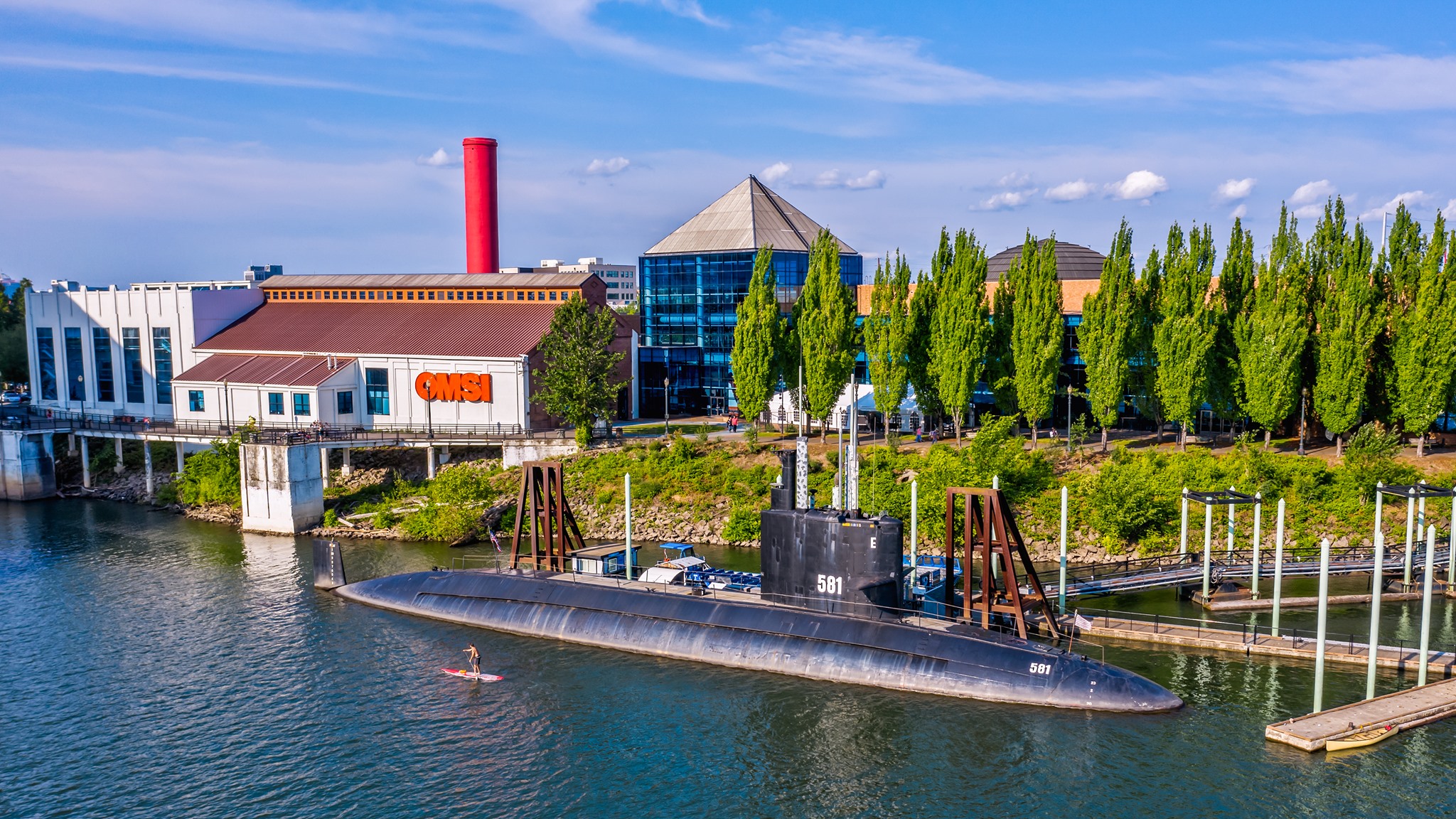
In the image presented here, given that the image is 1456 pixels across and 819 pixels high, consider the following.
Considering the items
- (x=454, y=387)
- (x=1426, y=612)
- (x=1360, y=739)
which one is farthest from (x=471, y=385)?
(x=1360, y=739)

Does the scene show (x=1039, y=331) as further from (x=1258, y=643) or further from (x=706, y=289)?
(x=706, y=289)

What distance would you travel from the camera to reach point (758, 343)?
67.5 m

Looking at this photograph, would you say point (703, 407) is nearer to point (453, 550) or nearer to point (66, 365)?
point (453, 550)

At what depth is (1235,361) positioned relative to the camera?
5859cm

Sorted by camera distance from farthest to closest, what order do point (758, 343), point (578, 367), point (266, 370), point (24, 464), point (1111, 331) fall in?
point (24, 464)
point (266, 370)
point (578, 367)
point (758, 343)
point (1111, 331)

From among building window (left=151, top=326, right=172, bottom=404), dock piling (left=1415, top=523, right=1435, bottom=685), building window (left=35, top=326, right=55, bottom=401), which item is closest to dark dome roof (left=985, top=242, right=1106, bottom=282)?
dock piling (left=1415, top=523, right=1435, bottom=685)

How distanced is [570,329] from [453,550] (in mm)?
18279

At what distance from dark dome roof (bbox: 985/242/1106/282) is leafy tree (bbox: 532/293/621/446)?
28.4m

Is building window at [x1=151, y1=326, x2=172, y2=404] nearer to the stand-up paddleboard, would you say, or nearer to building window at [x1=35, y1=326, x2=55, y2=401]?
building window at [x1=35, y1=326, x2=55, y2=401]

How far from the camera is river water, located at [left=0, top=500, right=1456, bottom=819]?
27.6m

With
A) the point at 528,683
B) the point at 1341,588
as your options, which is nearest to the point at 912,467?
the point at 1341,588

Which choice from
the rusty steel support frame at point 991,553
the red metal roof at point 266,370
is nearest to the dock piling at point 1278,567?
the rusty steel support frame at point 991,553

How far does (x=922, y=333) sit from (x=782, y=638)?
1312 inches

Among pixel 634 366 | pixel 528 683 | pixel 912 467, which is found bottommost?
pixel 528 683
